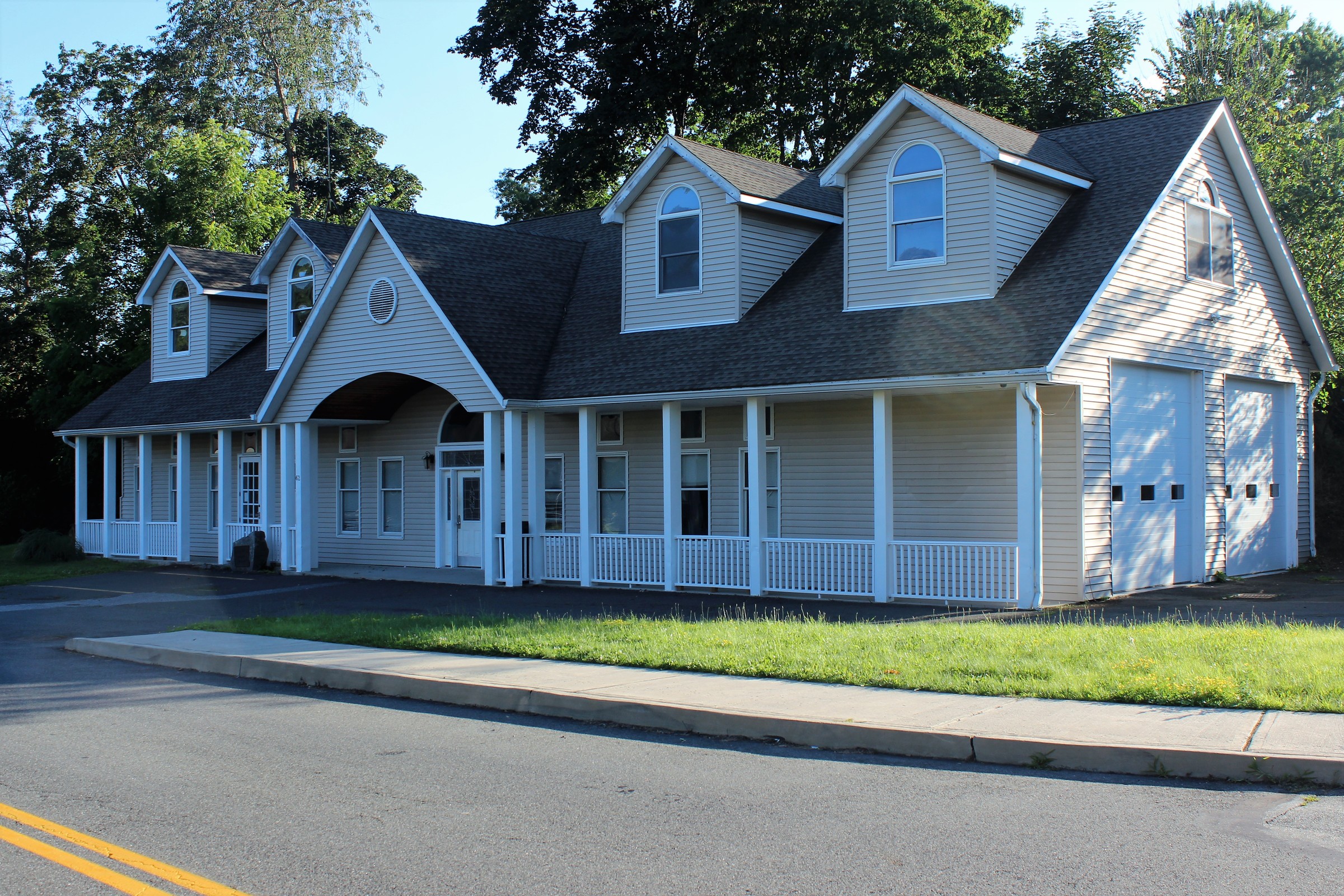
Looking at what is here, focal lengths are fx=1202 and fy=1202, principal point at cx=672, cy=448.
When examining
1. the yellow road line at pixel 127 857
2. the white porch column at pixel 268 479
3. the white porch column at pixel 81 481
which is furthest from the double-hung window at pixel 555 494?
the yellow road line at pixel 127 857

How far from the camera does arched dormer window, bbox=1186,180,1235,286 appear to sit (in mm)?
18812

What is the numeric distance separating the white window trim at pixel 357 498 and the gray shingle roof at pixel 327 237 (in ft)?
14.3

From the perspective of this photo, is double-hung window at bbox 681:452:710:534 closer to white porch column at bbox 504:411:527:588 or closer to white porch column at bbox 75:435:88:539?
white porch column at bbox 504:411:527:588

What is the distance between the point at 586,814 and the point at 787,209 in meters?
14.8

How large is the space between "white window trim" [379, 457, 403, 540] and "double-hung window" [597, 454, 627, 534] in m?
5.27

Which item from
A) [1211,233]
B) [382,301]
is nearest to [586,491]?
[382,301]

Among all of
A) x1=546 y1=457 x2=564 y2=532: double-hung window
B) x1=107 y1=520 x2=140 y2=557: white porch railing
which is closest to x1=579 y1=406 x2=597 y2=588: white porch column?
x1=546 y1=457 x2=564 y2=532: double-hung window

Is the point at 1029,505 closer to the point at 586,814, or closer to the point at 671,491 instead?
the point at 671,491

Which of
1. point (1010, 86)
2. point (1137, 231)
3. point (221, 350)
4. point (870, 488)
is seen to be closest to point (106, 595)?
point (221, 350)

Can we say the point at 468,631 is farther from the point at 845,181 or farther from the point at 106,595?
the point at 106,595

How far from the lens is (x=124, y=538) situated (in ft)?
97.0

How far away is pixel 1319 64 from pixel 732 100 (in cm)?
3296

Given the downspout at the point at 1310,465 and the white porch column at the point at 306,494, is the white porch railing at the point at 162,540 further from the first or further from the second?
A: the downspout at the point at 1310,465

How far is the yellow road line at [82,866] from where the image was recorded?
18.5 ft
